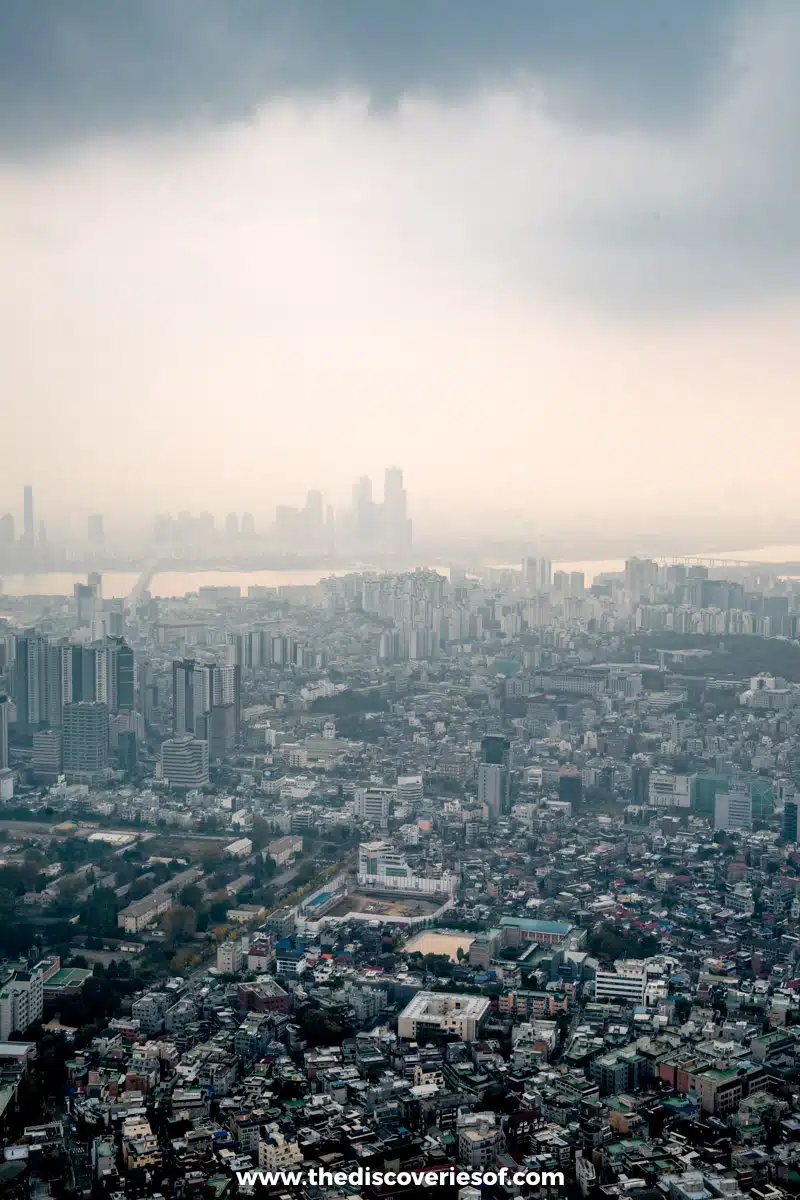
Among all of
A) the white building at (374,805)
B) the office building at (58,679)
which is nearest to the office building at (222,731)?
the office building at (58,679)

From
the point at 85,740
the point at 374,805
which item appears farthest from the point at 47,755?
the point at 374,805

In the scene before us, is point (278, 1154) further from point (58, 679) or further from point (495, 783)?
point (58, 679)

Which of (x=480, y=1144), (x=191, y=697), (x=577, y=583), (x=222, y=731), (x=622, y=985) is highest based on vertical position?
(x=577, y=583)

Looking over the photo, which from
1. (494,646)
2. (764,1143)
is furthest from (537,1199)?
(494,646)

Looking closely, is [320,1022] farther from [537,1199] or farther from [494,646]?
[494,646]

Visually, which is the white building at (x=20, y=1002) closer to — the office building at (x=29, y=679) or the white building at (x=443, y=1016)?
the white building at (x=443, y=1016)
